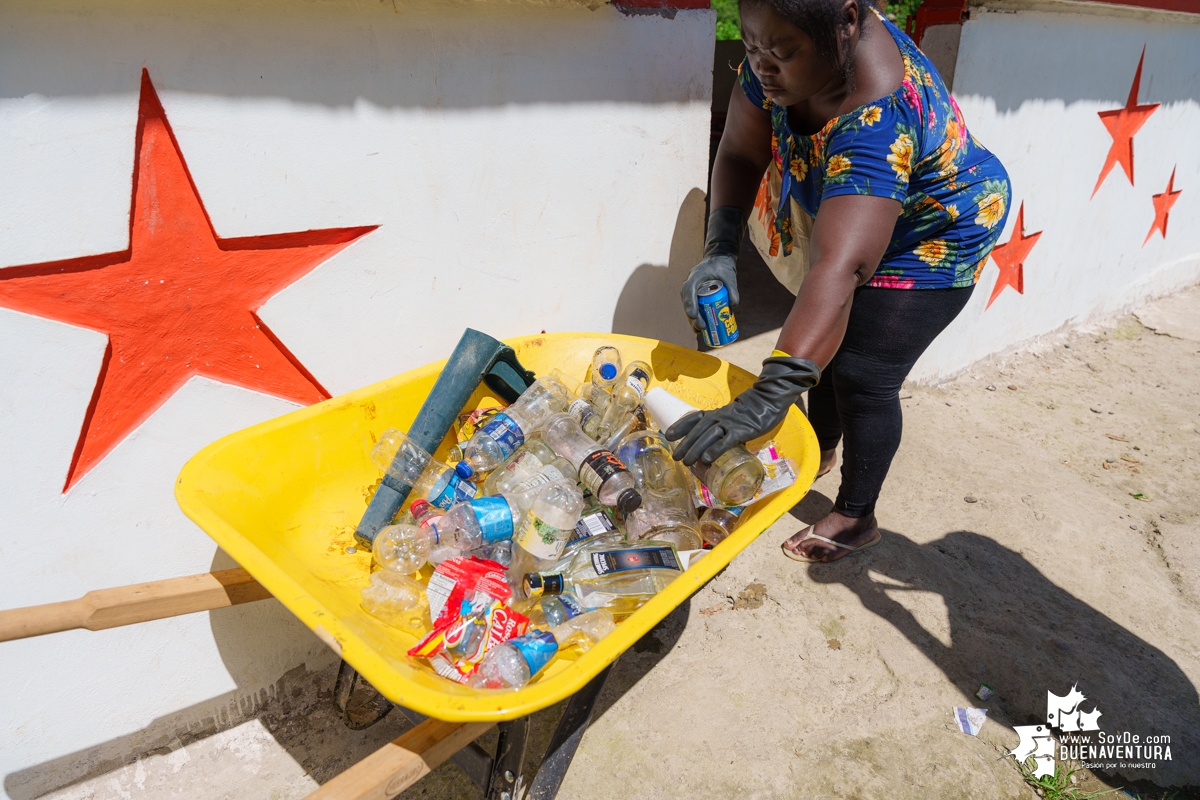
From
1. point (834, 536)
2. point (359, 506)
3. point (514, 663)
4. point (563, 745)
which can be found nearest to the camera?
point (514, 663)

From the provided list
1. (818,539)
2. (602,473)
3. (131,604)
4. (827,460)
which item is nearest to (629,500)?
(602,473)

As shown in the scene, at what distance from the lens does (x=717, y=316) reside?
6.91ft

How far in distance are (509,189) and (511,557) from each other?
1164 millimetres

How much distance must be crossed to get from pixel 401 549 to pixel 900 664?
1.64 m

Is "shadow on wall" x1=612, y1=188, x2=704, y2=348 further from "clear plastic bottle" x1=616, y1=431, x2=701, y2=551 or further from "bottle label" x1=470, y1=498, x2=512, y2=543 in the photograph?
"bottle label" x1=470, y1=498, x2=512, y2=543

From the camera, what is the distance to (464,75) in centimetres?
200

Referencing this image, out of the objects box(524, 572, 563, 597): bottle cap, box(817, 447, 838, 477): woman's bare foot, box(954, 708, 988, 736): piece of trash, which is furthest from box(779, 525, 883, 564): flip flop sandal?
box(524, 572, 563, 597): bottle cap

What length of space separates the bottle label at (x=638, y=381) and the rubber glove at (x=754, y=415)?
40 cm

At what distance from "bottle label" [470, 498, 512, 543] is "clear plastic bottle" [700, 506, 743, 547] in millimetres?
550

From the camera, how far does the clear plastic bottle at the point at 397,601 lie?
1.58 m

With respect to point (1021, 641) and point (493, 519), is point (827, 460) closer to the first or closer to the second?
point (1021, 641)

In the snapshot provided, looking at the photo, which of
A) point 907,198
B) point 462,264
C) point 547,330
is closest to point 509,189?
point 462,264

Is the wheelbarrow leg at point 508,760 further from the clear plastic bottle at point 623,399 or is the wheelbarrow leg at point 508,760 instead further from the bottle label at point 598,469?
the clear plastic bottle at point 623,399

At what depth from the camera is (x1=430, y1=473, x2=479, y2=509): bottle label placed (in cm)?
181
